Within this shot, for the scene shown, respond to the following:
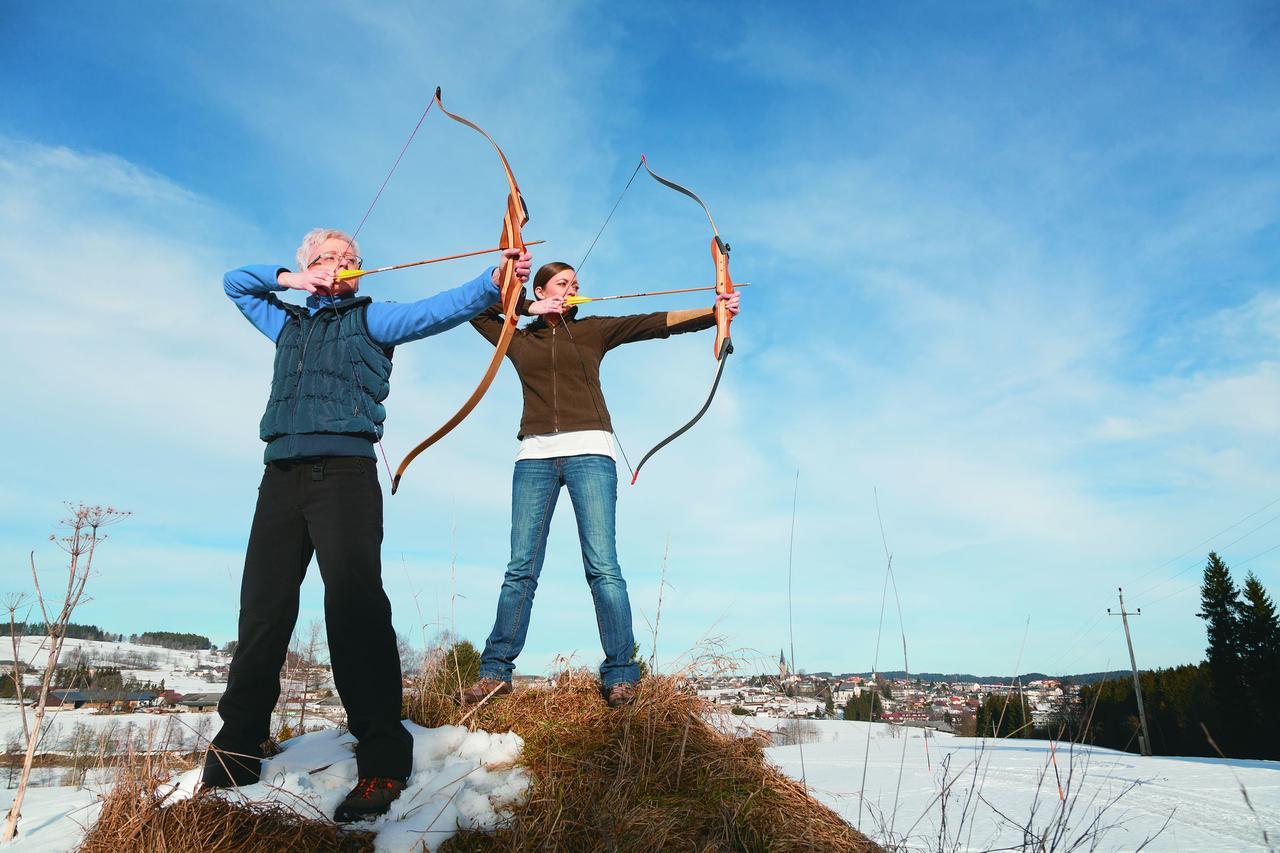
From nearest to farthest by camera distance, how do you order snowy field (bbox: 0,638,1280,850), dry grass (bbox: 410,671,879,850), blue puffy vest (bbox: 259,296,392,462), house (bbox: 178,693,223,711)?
dry grass (bbox: 410,671,879,850) < snowy field (bbox: 0,638,1280,850) < blue puffy vest (bbox: 259,296,392,462) < house (bbox: 178,693,223,711)

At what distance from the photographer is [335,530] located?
245 centimetres

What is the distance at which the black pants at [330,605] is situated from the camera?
7.95 feet

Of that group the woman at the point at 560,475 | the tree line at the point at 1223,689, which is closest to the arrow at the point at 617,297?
the woman at the point at 560,475

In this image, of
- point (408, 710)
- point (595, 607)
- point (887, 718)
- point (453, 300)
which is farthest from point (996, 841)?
point (453, 300)

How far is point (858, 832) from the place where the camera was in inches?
107

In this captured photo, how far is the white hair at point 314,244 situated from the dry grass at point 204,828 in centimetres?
183

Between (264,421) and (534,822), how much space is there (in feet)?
5.30

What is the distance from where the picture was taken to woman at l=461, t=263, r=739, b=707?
10.9 feet

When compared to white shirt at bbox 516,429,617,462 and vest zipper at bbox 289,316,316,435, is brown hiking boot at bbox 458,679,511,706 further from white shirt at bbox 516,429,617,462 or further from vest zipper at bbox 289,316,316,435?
vest zipper at bbox 289,316,316,435

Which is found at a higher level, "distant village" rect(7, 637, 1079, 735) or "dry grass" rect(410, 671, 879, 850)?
"distant village" rect(7, 637, 1079, 735)

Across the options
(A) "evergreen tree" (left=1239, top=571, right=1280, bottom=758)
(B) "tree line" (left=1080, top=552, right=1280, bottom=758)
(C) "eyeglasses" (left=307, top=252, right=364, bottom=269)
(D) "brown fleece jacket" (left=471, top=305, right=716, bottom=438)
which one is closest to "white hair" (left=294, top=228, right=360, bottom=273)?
(C) "eyeglasses" (left=307, top=252, right=364, bottom=269)

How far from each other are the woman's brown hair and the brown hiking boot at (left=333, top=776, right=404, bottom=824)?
234 centimetres

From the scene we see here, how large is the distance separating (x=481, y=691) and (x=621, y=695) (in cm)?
60

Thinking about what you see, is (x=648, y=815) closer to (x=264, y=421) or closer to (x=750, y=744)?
(x=750, y=744)
